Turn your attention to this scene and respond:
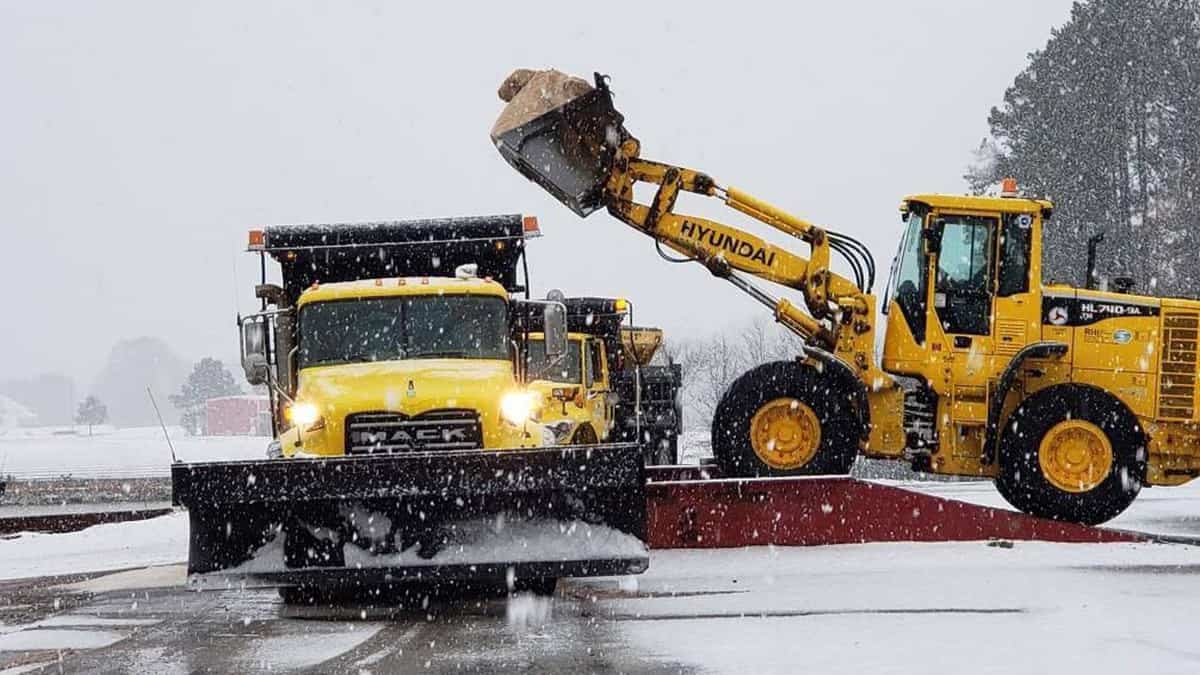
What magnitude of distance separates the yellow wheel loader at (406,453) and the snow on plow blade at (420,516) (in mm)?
10

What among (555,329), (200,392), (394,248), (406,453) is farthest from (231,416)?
(406,453)

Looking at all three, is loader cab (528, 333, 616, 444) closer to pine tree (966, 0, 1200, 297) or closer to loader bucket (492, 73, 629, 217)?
loader bucket (492, 73, 629, 217)

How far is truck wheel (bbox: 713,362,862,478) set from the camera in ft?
43.4

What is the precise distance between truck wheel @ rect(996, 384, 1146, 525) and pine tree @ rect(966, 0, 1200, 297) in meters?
32.0

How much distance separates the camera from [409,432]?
34.0ft

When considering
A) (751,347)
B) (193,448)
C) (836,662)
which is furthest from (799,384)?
(193,448)

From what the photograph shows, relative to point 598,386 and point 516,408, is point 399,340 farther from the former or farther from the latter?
point 598,386

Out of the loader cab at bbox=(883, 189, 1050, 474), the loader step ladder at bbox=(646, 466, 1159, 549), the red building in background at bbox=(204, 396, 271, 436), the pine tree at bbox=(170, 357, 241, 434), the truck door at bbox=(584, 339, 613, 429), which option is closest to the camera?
the loader step ladder at bbox=(646, 466, 1159, 549)

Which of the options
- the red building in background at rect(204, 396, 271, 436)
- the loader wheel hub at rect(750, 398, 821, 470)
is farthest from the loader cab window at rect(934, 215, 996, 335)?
the red building in background at rect(204, 396, 271, 436)

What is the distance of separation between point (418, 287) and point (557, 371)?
18.0 feet

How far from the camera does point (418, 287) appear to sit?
11820mm

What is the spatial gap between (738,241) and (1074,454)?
380cm

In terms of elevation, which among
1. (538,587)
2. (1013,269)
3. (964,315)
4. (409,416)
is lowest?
(538,587)

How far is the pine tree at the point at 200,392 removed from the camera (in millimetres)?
146875
